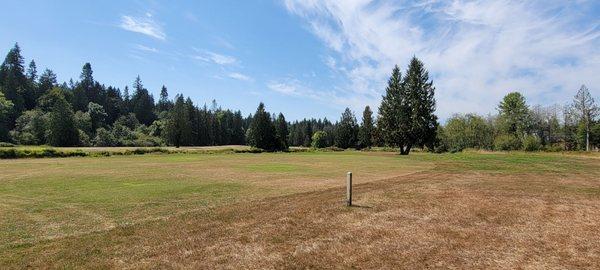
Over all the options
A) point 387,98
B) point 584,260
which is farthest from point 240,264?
point 387,98

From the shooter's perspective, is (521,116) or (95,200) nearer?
(95,200)

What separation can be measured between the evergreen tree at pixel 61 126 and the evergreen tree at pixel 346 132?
8073 centimetres

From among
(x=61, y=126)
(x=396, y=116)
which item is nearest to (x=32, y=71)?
(x=61, y=126)

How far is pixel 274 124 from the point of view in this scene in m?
117

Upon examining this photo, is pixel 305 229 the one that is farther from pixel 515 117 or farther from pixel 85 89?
pixel 85 89

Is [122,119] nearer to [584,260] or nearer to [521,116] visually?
[521,116]

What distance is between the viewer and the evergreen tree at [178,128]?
11956 centimetres

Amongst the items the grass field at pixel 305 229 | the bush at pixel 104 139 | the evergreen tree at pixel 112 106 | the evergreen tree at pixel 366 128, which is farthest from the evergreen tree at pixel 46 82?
the grass field at pixel 305 229

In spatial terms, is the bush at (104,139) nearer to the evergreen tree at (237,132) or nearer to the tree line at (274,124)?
the tree line at (274,124)

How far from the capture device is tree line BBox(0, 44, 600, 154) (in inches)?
2544

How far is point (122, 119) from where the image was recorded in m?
155

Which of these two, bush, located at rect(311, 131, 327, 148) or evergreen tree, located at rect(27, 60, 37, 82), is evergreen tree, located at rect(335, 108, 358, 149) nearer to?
bush, located at rect(311, 131, 327, 148)

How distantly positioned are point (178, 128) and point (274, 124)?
104ft

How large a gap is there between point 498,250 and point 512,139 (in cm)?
9401
